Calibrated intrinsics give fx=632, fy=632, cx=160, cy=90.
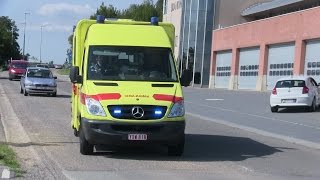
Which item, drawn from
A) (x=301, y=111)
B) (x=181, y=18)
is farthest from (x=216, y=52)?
(x=301, y=111)

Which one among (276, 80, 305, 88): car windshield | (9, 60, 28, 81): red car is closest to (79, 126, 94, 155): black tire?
Result: (276, 80, 305, 88): car windshield

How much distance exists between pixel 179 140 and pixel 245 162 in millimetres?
1368

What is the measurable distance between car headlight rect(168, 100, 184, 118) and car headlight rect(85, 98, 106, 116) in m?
1.28

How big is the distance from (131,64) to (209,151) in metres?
2.64

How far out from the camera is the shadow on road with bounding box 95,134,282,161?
12.6m

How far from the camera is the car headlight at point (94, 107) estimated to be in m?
11.7

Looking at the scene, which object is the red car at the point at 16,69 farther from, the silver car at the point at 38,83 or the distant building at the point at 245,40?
the silver car at the point at 38,83

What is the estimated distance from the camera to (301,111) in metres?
28.9

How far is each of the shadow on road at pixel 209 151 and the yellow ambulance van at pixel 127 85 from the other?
1.53 ft

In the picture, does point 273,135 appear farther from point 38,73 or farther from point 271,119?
point 38,73

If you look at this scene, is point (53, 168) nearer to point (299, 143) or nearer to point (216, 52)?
point (299, 143)

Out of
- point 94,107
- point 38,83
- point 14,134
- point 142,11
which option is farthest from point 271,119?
point 142,11

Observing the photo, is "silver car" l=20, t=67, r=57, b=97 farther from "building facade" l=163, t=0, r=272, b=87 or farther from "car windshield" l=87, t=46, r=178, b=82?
"building facade" l=163, t=0, r=272, b=87

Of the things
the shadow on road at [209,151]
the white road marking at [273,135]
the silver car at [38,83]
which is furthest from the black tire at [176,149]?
the silver car at [38,83]
